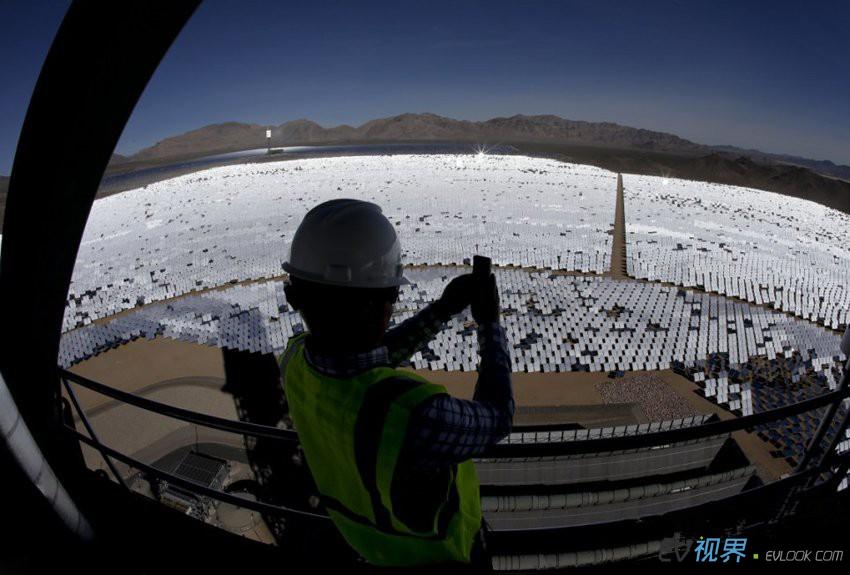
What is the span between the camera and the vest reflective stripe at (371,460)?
3.01ft

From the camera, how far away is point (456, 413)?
3.09 feet

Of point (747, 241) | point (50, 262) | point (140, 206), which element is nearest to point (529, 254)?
point (747, 241)

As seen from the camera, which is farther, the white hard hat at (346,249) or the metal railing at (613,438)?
the metal railing at (613,438)

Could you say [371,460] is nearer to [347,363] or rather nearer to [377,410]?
[377,410]

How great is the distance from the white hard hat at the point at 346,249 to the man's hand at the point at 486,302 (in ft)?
0.98

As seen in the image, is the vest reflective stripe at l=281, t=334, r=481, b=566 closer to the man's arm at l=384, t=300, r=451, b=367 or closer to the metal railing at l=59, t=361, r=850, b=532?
the metal railing at l=59, t=361, r=850, b=532

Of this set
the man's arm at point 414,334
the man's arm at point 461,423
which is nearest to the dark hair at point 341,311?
the man's arm at point 461,423

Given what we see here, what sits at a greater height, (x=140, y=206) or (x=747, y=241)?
(x=140, y=206)

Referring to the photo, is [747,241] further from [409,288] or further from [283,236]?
[283,236]

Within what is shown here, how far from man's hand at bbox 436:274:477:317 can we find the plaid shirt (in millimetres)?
152

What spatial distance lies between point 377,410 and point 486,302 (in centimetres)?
61

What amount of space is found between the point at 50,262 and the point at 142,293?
78.0 feet

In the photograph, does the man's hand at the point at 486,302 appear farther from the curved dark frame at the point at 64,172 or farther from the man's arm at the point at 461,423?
the curved dark frame at the point at 64,172

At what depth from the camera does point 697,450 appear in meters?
8.32
